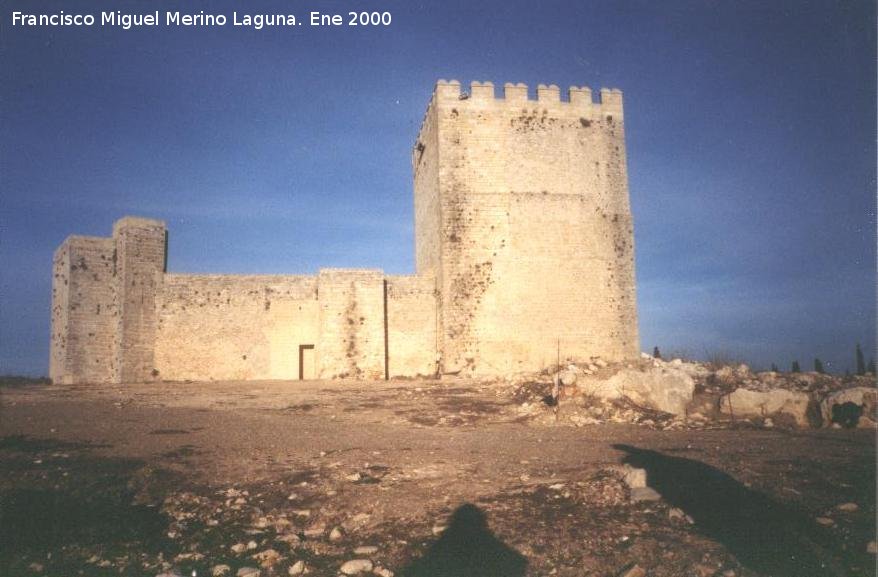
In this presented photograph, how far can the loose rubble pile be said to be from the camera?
742cm

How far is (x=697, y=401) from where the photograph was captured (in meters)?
8.48

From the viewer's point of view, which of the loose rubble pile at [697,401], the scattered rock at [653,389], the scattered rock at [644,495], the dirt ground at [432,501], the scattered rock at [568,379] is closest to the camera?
the dirt ground at [432,501]

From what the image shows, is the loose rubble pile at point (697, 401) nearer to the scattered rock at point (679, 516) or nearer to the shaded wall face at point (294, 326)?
the scattered rock at point (679, 516)

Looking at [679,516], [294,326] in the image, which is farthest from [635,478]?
[294,326]

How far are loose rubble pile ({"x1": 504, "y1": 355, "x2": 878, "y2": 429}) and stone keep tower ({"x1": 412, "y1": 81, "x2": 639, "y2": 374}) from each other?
18.6 feet

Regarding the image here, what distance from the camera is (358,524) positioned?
12.4ft

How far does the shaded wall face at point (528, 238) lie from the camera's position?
15.9 metres

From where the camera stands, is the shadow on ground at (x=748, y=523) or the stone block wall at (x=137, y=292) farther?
the stone block wall at (x=137, y=292)

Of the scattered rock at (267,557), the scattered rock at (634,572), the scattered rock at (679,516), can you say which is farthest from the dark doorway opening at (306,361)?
the scattered rock at (634,572)

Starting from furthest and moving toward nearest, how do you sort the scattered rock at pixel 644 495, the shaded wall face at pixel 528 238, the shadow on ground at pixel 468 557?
the shaded wall face at pixel 528 238
the scattered rock at pixel 644 495
the shadow on ground at pixel 468 557

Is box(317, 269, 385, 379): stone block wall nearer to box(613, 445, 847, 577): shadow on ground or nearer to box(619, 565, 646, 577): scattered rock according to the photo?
box(613, 445, 847, 577): shadow on ground

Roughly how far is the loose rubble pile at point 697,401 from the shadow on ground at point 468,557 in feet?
15.9

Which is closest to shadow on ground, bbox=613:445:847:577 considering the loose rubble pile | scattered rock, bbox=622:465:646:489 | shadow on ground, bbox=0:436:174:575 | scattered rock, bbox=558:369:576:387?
scattered rock, bbox=622:465:646:489

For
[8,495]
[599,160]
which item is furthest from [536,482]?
→ [599,160]
